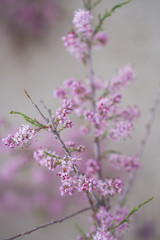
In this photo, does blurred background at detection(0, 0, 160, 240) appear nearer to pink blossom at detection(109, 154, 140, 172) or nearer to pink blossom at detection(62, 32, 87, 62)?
pink blossom at detection(109, 154, 140, 172)

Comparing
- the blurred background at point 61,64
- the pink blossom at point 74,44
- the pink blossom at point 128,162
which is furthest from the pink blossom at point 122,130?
the blurred background at point 61,64

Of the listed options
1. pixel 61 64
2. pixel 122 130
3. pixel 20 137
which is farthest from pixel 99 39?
pixel 61 64

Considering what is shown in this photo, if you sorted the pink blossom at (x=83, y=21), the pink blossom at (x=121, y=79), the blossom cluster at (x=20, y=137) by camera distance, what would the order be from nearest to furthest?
the blossom cluster at (x=20, y=137) → the pink blossom at (x=83, y=21) → the pink blossom at (x=121, y=79)

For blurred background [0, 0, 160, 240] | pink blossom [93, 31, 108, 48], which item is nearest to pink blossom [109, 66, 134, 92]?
pink blossom [93, 31, 108, 48]

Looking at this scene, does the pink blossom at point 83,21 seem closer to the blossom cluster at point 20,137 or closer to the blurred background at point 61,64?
the blossom cluster at point 20,137

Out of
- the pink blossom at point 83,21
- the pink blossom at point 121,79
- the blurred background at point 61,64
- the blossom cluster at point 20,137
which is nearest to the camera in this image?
the blossom cluster at point 20,137

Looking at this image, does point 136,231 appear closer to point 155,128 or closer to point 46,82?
point 155,128

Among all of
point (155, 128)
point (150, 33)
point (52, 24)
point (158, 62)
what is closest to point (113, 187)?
point (155, 128)

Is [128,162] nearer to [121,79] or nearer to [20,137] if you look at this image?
[121,79]
